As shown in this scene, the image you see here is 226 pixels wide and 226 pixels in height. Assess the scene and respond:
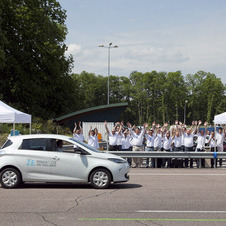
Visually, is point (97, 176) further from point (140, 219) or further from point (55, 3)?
point (55, 3)

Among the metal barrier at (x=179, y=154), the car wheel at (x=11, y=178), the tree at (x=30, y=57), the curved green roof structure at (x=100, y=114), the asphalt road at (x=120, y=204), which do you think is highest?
the tree at (x=30, y=57)

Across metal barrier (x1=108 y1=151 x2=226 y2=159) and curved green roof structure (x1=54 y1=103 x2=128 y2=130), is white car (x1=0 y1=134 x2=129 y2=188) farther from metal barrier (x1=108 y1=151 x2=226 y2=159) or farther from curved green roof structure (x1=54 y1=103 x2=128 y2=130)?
curved green roof structure (x1=54 y1=103 x2=128 y2=130)

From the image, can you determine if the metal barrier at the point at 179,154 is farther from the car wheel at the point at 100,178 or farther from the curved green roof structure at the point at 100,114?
the curved green roof structure at the point at 100,114

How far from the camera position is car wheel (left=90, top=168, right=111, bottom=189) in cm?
1202

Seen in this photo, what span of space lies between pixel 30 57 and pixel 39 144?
100 ft

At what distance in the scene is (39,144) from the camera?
12273 millimetres

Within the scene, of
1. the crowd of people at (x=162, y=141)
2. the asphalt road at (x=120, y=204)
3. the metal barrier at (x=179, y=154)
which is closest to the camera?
the asphalt road at (x=120, y=204)

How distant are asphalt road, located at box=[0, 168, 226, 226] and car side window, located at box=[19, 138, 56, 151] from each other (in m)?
1.11

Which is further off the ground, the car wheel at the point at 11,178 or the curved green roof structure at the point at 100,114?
the curved green roof structure at the point at 100,114

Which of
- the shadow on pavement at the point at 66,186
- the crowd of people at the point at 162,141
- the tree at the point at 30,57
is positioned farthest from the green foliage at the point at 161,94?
the shadow on pavement at the point at 66,186

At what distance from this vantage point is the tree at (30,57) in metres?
40.2

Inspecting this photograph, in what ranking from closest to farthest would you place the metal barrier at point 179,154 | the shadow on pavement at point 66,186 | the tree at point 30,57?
the shadow on pavement at point 66,186 → the metal barrier at point 179,154 → the tree at point 30,57

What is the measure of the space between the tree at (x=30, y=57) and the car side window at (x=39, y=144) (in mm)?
27790

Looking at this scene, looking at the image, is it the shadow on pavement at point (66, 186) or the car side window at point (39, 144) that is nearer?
the car side window at point (39, 144)
